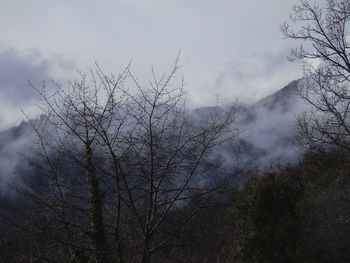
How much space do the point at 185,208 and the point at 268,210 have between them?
10.4 m

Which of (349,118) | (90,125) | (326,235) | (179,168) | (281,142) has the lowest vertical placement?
(326,235)

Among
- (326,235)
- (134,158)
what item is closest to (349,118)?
(326,235)

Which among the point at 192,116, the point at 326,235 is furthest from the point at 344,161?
the point at 192,116

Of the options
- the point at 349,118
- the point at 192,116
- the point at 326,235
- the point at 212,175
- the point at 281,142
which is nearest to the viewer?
the point at 212,175

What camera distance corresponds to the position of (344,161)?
20109 mm

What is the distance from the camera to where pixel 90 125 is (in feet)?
22.2

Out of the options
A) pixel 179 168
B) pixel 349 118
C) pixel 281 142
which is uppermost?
pixel 281 142

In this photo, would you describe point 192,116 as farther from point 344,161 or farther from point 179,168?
point 344,161

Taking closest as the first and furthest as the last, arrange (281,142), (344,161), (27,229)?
1. (27,229)
2. (344,161)
3. (281,142)

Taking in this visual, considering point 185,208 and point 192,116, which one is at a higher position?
point 192,116

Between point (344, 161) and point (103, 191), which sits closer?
point (103, 191)

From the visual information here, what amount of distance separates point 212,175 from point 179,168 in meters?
0.48

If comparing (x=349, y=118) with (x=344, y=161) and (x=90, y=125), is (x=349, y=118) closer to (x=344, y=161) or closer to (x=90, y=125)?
(x=344, y=161)

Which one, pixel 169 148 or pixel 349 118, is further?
pixel 349 118
